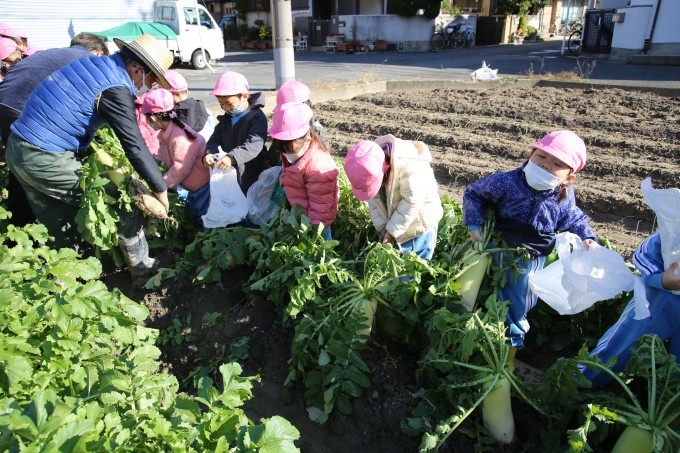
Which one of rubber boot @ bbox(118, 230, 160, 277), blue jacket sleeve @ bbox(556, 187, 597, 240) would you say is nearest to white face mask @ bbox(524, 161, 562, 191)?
blue jacket sleeve @ bbox(556, 187, 597, 240)

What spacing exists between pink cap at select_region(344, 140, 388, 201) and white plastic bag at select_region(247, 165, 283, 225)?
1244 mm

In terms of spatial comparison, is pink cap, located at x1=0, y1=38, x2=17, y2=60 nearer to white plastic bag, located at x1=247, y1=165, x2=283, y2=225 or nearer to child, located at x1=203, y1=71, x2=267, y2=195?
child, located at x1=203, y1=71, x2=267, y2=195

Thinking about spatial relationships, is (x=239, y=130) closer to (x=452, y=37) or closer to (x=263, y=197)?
(x=263, y=197)

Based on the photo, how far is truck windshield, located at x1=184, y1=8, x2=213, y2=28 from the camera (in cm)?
1722

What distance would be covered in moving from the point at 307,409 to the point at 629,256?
10.1ft

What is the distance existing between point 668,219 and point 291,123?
2.09 meters

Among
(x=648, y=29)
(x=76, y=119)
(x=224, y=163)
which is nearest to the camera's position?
(x=76, y=119)

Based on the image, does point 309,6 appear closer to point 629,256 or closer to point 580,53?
point 580,53

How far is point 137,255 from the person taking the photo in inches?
152

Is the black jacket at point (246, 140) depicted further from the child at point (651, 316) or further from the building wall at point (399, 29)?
the building wall at point (399, 29)

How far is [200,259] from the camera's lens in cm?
394

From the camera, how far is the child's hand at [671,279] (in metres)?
2.15

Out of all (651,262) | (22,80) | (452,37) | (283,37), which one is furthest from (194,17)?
(651,262)

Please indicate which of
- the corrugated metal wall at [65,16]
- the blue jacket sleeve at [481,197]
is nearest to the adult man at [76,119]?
the blue jacket sleeve at [481,197]
